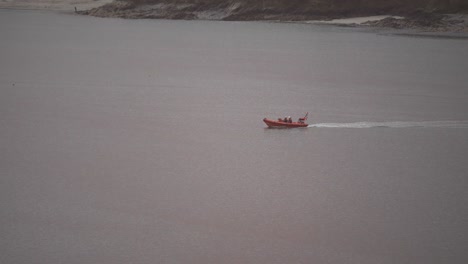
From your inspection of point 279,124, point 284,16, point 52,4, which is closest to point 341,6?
point 284,16

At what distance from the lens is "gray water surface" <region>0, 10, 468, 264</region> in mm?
8352

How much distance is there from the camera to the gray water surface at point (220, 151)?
8.35 m

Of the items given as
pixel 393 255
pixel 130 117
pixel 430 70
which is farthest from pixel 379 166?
pixel 430 70

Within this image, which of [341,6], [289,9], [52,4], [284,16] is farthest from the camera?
[52,4]

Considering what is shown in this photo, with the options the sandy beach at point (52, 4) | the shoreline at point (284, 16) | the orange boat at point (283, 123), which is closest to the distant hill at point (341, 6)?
the shoreline at point (284, 16)

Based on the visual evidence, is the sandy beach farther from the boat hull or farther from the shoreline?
the boat hull

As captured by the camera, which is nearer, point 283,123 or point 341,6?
point 283,123

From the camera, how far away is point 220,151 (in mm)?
12062

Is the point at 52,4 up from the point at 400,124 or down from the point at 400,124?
up

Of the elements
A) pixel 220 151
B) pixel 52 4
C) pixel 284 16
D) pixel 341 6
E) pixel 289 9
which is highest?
pixel 52 4

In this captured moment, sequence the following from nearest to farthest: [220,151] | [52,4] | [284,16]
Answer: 1. [220,151]
2. [284,16]
3. [52,4]

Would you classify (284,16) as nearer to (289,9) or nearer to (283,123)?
(289,9)

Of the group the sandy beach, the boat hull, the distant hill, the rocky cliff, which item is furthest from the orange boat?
the sandy beach

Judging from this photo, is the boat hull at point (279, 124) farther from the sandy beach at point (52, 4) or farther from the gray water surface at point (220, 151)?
the sandy beach at point (52, 4)
